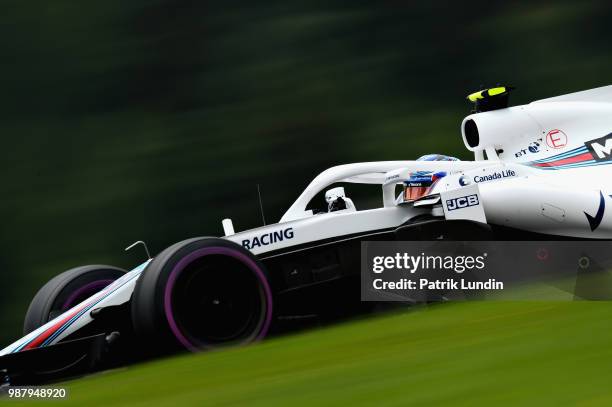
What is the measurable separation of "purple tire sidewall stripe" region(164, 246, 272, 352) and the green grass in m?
0.10

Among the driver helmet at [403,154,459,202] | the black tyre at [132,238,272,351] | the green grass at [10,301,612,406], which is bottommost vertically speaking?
the green grass at [10,301,612,406]

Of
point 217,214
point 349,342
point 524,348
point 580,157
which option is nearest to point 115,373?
point 349,342

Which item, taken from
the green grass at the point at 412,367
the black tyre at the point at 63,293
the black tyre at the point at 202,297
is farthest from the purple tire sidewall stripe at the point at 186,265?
the black tyre at the point at 63,293

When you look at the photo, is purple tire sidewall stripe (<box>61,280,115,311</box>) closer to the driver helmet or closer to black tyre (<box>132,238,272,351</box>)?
black tyre (<box>132,238,272,351</box>)

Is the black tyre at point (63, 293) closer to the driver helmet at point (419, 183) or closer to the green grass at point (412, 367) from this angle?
the green grass at point (412, 367)

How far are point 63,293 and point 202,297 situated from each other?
138 cm

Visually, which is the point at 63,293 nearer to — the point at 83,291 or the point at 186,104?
the point at 83,291

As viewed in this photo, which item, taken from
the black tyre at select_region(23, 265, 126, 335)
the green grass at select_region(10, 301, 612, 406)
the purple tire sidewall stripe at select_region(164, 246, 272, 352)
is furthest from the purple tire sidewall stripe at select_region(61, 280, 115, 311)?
the purple tire sidewall stripe at select_region(164, 246, 272, 352)

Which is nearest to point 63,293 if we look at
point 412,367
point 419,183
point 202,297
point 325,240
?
point 202,297

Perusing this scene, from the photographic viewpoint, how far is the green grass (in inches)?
107

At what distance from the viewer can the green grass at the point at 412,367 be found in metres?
2.71

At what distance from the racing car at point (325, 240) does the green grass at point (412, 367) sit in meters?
0.24

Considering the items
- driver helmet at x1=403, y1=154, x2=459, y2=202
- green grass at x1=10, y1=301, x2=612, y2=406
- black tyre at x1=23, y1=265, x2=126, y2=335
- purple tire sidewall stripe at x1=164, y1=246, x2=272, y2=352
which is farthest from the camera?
driver helmet at x1=403, y1=154, x2=459, y2=202

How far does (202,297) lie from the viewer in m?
4.47
